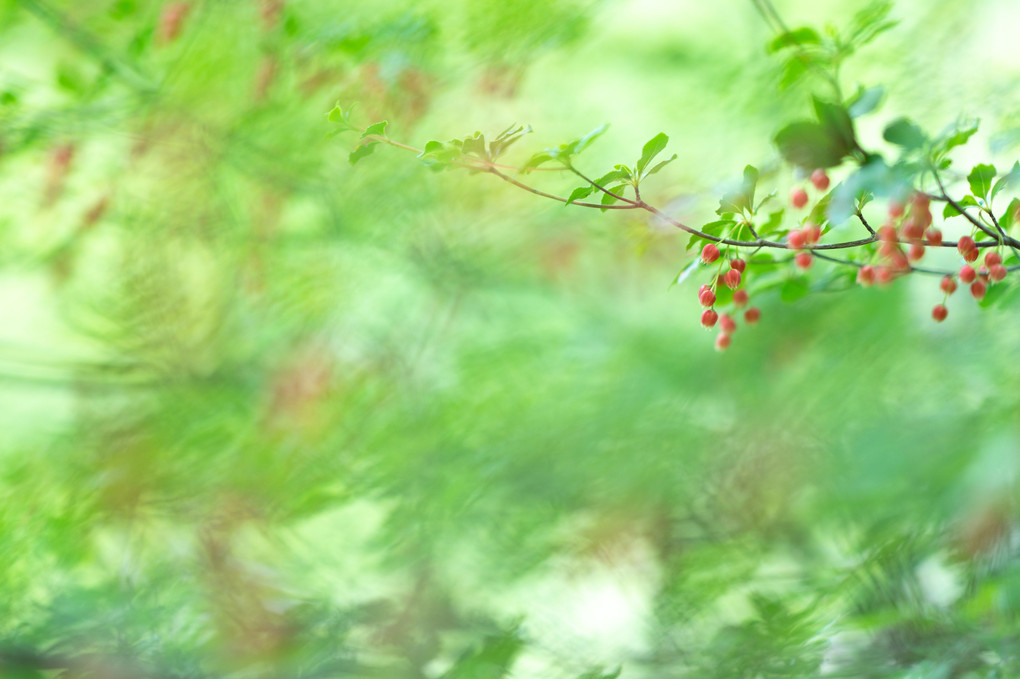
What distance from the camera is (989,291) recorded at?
571 mm

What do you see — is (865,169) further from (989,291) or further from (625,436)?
(625,436)

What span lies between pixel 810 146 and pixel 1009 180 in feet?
0.40

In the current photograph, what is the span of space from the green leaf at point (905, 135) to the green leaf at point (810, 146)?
0.03 m

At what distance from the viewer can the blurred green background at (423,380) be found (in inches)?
45.3

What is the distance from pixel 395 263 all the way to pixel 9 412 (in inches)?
37.7

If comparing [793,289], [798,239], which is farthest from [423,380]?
[798,239]

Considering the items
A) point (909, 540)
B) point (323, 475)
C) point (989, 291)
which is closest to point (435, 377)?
point (323, 475)

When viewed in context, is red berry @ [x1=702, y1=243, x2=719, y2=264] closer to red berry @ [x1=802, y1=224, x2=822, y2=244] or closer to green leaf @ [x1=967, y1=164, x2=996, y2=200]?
red berry @ [x1=802, y1=224, x2=822, y2=244]

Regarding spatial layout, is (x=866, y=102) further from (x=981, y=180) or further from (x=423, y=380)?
(x=423, y=380)

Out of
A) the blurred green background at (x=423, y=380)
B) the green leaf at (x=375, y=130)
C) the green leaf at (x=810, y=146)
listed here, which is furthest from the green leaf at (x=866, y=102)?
the blurred green background at (x=423, y=380)

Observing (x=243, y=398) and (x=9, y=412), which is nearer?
(x=243, y=398)

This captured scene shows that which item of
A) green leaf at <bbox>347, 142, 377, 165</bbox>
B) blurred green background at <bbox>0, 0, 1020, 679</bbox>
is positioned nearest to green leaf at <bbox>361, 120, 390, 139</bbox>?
green leaf at <bbox>347, 142, 377, 165</bbox>

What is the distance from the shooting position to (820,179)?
48 centimetres

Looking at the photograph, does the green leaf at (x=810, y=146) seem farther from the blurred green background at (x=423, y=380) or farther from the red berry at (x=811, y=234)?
the blurred green background at (x=423, y=380)
